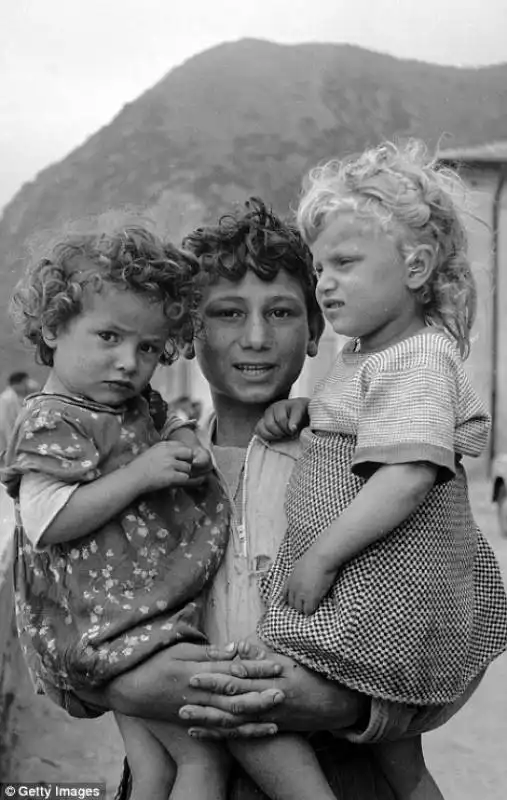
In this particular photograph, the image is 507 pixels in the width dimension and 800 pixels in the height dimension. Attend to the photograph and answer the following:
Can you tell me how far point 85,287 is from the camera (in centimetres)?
110

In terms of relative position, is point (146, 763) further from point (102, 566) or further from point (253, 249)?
point (253, 249)

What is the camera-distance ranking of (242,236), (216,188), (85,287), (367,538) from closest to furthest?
(367,538), (85,287), (242,236), (216,188)

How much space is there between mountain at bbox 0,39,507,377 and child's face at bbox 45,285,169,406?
2.95 m

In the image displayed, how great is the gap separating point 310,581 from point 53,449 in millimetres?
306

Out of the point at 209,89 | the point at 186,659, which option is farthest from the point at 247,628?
the point at 209,89

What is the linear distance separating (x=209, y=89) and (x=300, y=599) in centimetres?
366

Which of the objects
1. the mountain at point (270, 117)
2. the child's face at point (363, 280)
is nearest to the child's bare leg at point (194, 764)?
the child's face at point (363, 280)

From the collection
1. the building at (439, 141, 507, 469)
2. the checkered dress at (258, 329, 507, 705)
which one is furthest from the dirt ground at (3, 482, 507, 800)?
the checkered dress at (258, 329, 507, 705)

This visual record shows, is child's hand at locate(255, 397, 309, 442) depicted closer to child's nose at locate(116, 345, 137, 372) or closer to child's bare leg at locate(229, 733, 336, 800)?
child's nose at locate(116, 345, 137, 372)

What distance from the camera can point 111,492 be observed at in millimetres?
1029

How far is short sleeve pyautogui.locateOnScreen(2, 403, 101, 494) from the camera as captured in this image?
1037mm

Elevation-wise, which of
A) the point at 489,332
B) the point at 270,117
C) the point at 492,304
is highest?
the point at 270,117

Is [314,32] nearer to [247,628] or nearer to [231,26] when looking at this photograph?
[231,26]

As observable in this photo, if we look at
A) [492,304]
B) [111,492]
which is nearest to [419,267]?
[111,492]
